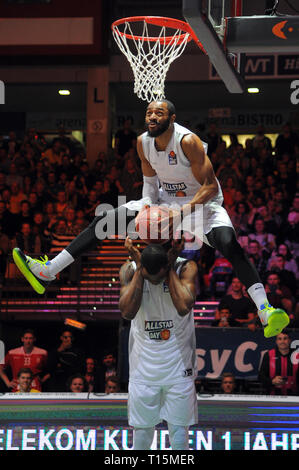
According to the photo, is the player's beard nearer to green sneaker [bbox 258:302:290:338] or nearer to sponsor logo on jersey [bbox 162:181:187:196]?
sponsor logo on jersey [bbox 162:181:187:196]

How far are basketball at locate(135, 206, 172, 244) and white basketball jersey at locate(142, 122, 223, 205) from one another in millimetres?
619

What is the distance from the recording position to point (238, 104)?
21.6 m

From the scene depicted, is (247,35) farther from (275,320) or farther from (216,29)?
(275,320)

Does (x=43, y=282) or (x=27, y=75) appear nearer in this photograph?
(x=43, y=282)

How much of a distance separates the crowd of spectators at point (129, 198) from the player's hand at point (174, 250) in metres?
3.62

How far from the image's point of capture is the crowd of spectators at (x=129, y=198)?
38.1ft

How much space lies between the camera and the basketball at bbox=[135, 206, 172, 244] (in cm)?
654

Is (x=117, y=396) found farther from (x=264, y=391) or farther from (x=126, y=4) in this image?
(x=126, y=4)

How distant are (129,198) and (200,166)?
908cm

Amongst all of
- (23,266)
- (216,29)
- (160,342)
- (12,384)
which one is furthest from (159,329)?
(12,384)

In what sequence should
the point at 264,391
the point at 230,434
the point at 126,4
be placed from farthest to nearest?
the point at 126,4 < the point at 264,391 < the point at 230,434

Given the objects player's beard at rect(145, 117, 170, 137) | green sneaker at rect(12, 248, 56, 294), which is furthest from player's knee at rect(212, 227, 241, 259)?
green sneaker at rect(12, 248, 56, 294)

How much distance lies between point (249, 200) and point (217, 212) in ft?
26.4

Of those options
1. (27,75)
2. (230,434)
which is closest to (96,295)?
(230,434)
